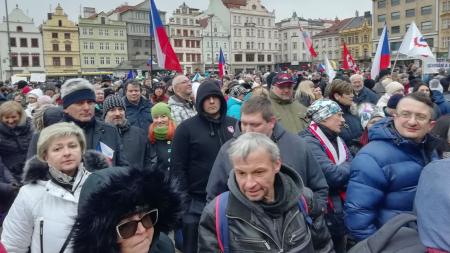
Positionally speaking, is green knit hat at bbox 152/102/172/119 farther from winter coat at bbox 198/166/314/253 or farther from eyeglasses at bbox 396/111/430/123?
eyeglasses at bbox 396/111/430/123

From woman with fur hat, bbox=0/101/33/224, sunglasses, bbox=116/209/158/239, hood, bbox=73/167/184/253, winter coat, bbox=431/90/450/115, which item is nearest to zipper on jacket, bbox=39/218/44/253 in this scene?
hood, bbox=73/167/184/253

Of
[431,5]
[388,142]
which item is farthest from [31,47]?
[388,142]

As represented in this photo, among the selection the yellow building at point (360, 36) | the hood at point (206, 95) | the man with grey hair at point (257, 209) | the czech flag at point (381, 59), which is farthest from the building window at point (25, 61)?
the man with grey hair at point (257, 209)

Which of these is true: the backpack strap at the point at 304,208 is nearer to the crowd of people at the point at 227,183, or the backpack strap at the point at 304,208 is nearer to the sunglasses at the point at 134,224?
the crowd of people at the point at 227,183

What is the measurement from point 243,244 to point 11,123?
14.2 feet

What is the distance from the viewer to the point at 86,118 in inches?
153

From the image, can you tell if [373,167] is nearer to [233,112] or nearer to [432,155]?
[432,155]

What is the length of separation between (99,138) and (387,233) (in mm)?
3007

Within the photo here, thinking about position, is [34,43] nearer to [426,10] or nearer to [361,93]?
[426,10]

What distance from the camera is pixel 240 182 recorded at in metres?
2.39

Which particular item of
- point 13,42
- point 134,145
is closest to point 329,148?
point 134,145

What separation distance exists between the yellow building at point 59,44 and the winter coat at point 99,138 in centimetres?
6367

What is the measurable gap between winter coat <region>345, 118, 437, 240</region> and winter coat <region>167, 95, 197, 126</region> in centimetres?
350

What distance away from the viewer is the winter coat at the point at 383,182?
2811 mm
